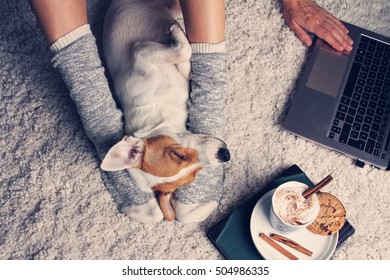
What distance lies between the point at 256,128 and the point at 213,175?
0.23 m

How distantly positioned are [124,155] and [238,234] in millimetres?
423

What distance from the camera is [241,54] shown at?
1547mm

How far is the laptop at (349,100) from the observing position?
139 cm

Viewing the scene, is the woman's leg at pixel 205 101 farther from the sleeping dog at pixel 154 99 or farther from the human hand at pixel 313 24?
the human hand at pixel 313 24

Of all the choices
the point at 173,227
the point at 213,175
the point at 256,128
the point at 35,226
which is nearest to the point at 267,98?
the point at 256,128

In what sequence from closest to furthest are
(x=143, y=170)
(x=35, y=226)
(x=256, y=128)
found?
1. (x=143, y=170)
2. (x=35, y=226)
3. (x=256, y=128)

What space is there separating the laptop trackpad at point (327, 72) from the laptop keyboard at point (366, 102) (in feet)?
0.12

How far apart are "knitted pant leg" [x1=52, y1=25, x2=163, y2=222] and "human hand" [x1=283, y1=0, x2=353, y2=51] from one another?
0.68 metres

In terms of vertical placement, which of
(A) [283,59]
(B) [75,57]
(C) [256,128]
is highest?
(B) [75,57]

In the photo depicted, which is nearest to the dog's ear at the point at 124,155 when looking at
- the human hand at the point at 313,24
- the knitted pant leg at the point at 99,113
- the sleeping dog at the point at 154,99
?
the sleeping dog at the point at 154,99

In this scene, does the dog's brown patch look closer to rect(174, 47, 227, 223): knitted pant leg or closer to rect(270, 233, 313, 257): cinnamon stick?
rect(174, 47, 227, 223): knitted pant leg

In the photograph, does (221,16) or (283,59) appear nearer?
(221,16)

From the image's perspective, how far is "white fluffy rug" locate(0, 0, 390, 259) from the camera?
137cm
